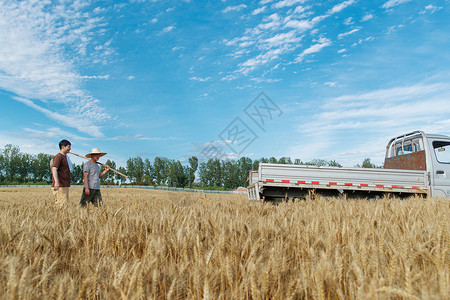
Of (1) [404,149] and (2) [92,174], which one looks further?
(1) [404,149]

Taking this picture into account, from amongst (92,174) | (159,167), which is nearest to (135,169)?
(159,167)

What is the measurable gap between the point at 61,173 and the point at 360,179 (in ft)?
29.4

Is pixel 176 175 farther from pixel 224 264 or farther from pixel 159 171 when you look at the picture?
pixel 224 264

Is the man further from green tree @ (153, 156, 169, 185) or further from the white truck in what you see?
green tree @ (153, 156, 169, 185)

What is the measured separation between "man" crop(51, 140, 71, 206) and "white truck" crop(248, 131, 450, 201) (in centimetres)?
532

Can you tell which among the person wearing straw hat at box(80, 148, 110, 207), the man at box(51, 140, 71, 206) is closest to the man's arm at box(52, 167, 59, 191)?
the man at box(51, 140, 71, 206)

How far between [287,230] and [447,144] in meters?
10.4

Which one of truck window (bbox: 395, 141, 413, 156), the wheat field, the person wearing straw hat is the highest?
truck window (bbox: 395, 141, 413, 156)

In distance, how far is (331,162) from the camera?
7181 centimetres

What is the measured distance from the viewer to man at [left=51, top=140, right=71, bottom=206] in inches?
287

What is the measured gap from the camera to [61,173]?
7.62m

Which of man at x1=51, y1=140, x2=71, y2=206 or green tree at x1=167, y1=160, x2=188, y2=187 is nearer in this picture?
man at x1=51, y1=140, x2=71, y2=206

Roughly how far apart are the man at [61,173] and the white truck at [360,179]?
5.32 metres

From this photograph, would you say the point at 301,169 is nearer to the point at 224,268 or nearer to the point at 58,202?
the point at 58,202
